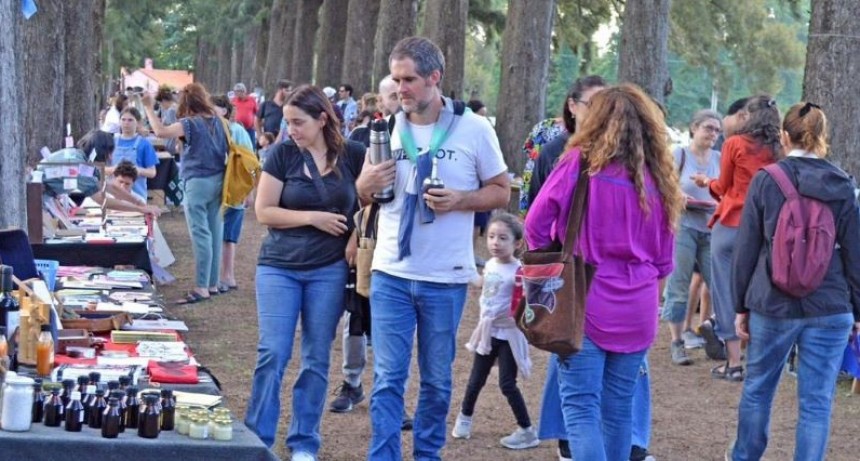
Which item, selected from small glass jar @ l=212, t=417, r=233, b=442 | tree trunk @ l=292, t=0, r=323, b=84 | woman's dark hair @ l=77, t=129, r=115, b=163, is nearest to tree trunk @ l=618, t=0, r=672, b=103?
woman's dark hair @ l=77, t=129, r=115, b=163

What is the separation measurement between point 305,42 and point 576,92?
103 ft

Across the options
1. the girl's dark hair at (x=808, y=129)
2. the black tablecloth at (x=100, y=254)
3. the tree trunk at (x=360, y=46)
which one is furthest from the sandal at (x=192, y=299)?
the tree trunk at (x=360, y=46)

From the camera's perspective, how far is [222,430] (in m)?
5.11

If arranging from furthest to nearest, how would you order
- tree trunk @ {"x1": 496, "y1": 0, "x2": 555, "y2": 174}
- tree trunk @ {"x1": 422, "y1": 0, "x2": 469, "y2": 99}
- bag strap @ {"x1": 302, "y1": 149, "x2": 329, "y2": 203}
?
tree trunk @ {"x1": 422, "y1": 0, "x2": 469, "y2": 99} < tree trunk @ {"x1": 496, "y1": 0, "x2": 555, "y2": 174} < bag strap @ {"x1": 302, "y1": 149, "x2": 329, "y2": 203}

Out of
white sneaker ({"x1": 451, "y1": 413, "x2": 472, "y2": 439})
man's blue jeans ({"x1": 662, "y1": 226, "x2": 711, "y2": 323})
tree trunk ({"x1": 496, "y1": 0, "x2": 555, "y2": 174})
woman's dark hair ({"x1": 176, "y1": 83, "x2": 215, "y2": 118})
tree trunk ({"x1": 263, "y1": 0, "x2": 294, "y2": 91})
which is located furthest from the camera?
tree trunk ({"x1": 263, "y1": 0, "x2": 294, "y2": 91})

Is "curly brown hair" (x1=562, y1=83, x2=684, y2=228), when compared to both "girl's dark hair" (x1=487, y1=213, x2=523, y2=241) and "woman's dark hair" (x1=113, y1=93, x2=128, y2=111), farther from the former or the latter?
"woman's dark hair" (x1=113, y1=93, x2=128, y2=111)

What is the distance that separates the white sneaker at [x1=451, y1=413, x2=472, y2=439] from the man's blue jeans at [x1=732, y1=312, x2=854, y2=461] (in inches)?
75.4

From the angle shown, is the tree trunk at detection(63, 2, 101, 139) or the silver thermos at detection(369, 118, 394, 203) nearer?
the silver thermos at detection(369, 118, 394, 203)

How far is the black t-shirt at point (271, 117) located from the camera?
2669cm

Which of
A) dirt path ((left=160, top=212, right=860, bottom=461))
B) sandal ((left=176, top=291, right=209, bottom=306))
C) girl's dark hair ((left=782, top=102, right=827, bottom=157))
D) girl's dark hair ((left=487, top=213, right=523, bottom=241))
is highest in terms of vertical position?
girl's dark hair ((left=782, top=102, right=827, bottom=157))

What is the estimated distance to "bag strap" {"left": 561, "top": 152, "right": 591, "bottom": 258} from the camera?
17.8 ft

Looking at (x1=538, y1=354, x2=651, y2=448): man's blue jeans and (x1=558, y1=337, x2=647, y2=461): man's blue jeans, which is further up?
(x1=558, y1=337, x2=647, y2=461): man's blue jeans

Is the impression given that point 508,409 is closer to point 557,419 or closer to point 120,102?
point 557,419

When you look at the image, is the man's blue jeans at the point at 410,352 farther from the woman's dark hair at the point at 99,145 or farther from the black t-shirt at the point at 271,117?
the black t-shirt at the point at 271,117
